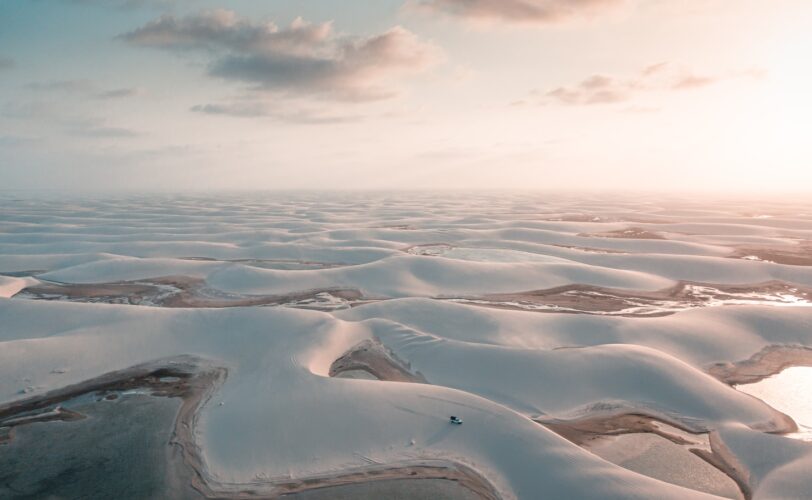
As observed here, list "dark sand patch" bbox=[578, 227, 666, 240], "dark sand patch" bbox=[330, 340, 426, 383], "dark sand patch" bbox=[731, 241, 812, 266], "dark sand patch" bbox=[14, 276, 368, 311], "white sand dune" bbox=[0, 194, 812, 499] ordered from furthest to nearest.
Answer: "dark sand patch" bbox=[578, 227, 666, 240] → "dark sand patch" bbox=[731, 241, 812, 266] → "dark sand patch" bbox=[14, 276, 368, 311] → "dark sand patch" bbox=[330, 340, 426, 383] → "white sand dune" bbox=[0, 194, 812, 499]

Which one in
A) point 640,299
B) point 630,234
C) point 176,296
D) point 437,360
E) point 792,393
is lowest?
point 792,393

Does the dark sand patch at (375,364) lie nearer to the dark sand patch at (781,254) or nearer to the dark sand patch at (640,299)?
the dark sand patch at (640,299)

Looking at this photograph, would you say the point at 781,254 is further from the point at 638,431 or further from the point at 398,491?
the point at 398,491

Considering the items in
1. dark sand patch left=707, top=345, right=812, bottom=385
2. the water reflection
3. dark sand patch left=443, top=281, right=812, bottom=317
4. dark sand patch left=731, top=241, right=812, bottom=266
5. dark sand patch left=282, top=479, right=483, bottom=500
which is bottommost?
dark sand patch left=282, top=479, right=483, bottom=500

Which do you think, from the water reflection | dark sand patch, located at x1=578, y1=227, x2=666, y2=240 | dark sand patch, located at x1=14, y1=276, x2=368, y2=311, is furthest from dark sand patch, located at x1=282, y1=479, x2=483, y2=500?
dark sand patch, located at x1=578, y1=227, x2=666, y2=240

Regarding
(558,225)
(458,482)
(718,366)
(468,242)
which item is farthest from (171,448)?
(558,225)

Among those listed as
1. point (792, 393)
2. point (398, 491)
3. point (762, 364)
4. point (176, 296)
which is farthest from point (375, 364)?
point (176, 296)

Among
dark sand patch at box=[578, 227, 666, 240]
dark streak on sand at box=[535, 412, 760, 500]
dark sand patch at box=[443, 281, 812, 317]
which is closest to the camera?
dark streak on sand at box=[535, 412, 760, 500]

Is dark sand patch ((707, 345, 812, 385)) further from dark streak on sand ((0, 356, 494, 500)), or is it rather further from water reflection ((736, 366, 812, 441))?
dark streak on sand ((0, 356, 494, 500))
